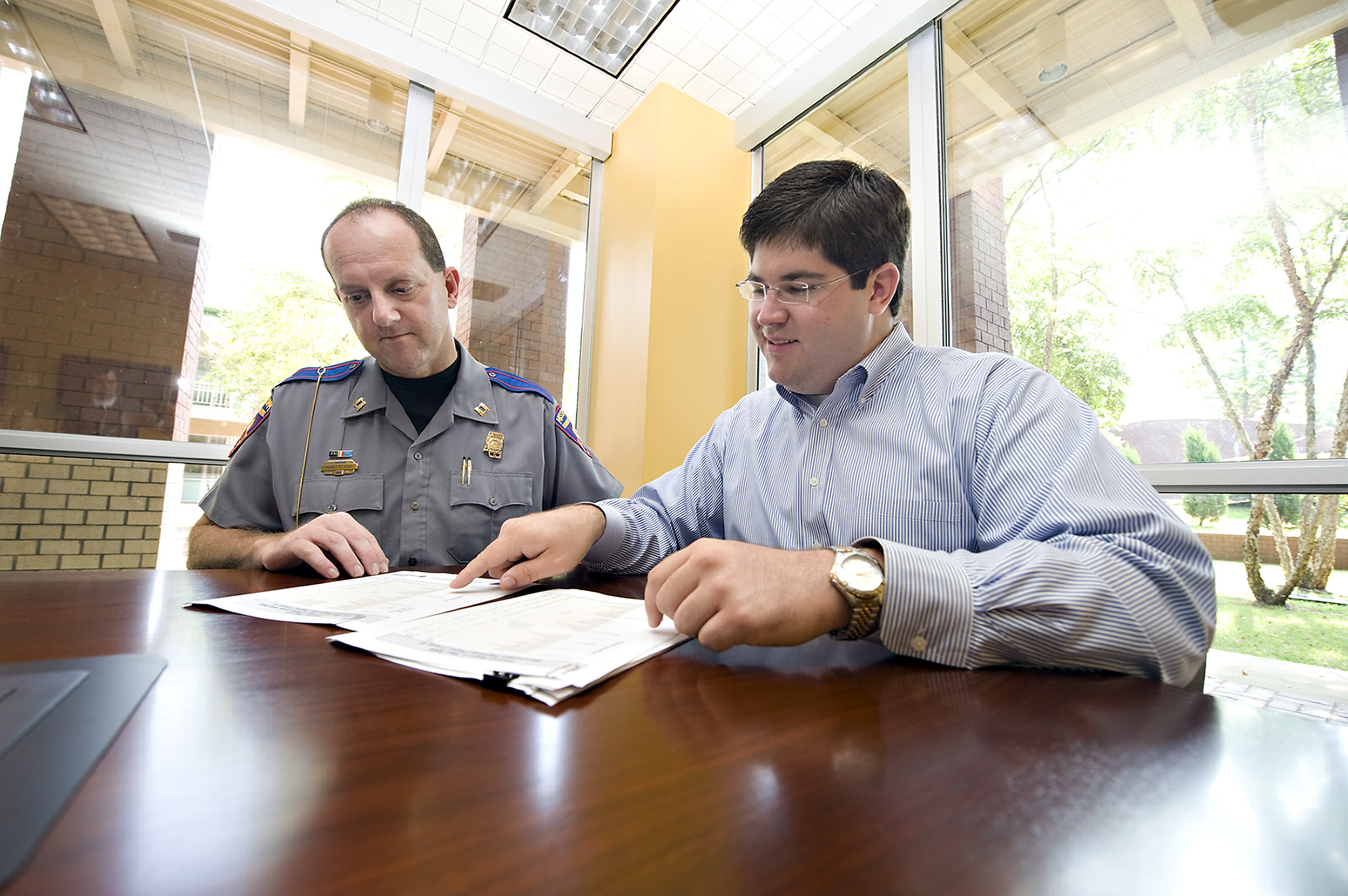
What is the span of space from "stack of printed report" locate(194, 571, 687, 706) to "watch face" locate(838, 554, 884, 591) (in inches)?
7.7

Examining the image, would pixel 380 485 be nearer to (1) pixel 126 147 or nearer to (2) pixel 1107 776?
(2) pixel 1107 776

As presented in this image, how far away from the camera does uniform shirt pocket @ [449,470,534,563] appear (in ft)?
5.10

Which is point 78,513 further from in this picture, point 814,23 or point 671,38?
point 814,23

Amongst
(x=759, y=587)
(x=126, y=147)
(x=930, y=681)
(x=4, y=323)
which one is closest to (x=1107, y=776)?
(x=930, y=681)

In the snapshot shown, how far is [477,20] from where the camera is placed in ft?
9.67

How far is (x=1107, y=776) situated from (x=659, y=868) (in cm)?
29

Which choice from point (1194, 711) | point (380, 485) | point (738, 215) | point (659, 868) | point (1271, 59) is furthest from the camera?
point (738, 215)

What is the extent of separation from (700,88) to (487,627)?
3671mm

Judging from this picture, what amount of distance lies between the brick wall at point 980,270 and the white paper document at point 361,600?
2.27 meters

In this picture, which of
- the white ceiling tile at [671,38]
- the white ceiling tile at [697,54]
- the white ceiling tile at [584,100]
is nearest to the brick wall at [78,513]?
the white ceiling tile at [584,100]

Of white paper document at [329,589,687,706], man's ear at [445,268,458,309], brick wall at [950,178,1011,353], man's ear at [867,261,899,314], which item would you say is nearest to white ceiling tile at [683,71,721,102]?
brick wall at [950,178,1011,353]

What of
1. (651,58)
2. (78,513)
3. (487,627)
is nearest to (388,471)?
(487,627)

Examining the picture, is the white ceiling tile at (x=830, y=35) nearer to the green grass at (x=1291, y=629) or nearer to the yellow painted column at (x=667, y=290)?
the yellow painted column at (x=667, y=290)

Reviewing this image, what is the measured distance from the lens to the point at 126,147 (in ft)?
8.45
